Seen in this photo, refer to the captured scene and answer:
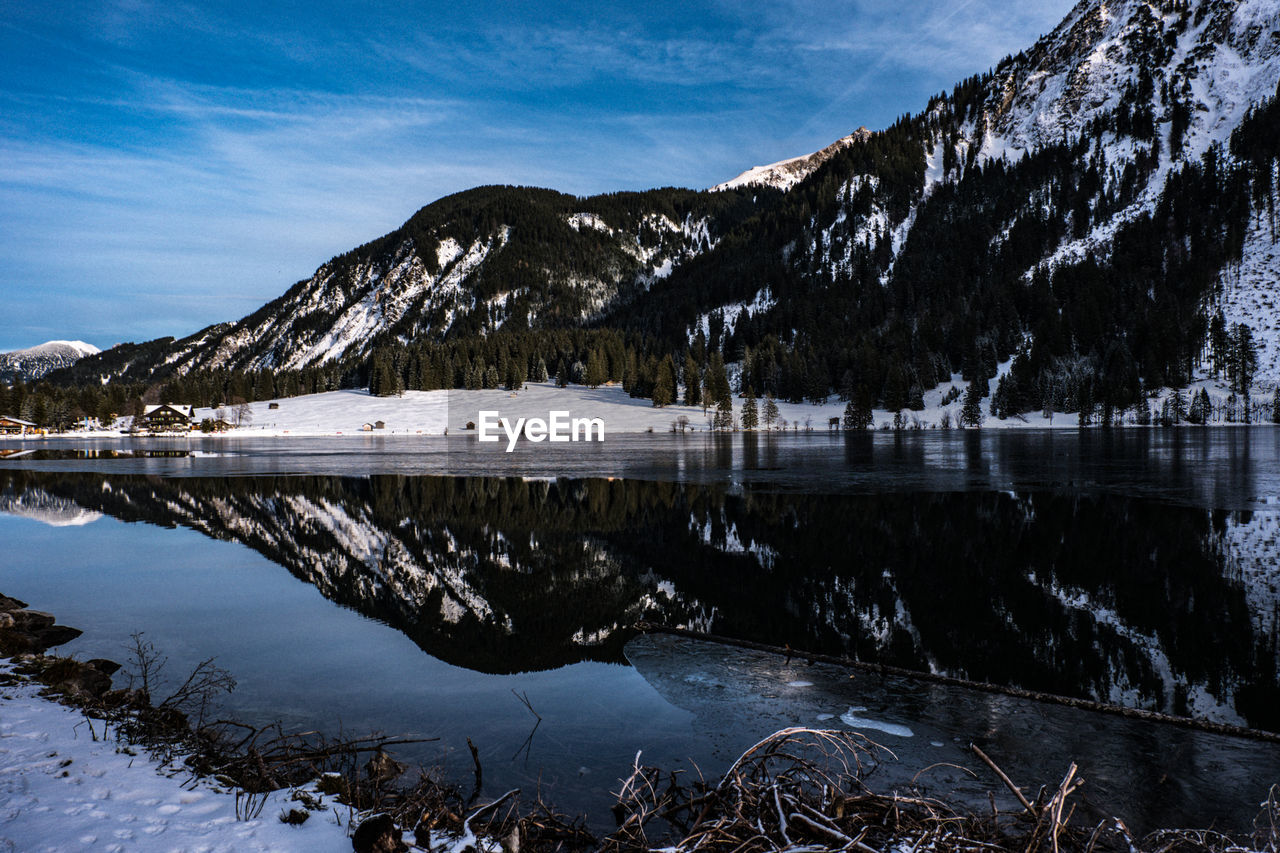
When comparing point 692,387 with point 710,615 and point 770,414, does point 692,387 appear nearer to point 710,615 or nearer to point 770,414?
point 770,414

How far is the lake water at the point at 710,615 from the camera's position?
7.23 m

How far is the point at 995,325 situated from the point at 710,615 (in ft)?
505

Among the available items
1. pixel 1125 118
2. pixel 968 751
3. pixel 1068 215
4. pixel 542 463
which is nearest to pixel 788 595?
pixel 968 751

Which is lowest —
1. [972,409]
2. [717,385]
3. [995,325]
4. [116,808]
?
[116,808]

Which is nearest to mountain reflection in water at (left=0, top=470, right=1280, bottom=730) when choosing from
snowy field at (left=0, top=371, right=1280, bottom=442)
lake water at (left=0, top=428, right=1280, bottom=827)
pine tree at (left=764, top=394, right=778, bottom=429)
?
lake water at (left=0, top=428, right=1280, bottom=827)

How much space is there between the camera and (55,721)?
6.74 m

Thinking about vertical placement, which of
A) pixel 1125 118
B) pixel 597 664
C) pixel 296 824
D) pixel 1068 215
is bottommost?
pixel 597 664

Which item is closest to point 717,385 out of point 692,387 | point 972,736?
point 692,387

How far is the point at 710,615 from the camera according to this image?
12609 millimetres

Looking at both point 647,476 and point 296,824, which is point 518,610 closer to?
point 296,824

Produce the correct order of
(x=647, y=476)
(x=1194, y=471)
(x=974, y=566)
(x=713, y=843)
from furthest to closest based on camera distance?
1. (x=647, y=476)
2. (x=1194, y=471)
3. (x=974, y=566)
4. (x=713, y=843)

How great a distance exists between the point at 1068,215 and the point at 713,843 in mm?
211690

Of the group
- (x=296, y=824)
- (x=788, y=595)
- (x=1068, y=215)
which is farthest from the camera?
(x=1068, y=215)

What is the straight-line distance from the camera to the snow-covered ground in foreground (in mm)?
4539
